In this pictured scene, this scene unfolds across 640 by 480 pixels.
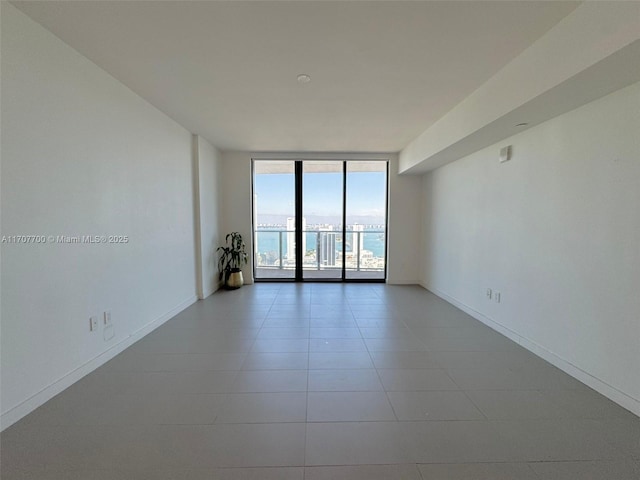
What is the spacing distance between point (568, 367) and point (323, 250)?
450cm

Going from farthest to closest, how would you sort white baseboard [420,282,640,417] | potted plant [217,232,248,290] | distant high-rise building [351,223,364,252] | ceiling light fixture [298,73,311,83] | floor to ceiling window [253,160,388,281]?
distant high-rise building [351,223,364,252] < floor to ceiling window [253,160,388,281] < potted plant [217,232,248,290] < ceiling light fixture [298,73,311,83] < white baseboard [420,282,640,417]

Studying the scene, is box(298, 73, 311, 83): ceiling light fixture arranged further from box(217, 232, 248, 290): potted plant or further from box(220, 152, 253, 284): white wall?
box(217, 232, 248, 290): potted plant

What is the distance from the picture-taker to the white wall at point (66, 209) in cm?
170

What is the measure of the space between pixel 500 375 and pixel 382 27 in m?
2.66

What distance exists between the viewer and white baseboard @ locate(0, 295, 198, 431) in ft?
5.49

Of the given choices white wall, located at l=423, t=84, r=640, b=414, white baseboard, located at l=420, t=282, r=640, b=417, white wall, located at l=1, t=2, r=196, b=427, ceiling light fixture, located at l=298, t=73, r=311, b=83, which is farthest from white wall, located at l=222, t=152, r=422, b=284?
ceiling light fixture, located at l=298, t=73, r=311, b=83

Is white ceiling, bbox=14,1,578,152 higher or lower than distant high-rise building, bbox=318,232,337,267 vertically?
higher

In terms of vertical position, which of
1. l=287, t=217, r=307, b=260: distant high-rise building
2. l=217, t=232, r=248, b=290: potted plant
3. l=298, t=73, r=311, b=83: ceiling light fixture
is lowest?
l=217, t=232, r=248, b=290: potted plant

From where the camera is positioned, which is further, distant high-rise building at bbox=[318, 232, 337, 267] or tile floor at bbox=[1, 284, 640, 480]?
distant high-rise building at bbox=[318, 232, 337, 267]

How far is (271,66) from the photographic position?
2.29 m

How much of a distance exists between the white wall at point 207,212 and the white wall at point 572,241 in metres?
3.89

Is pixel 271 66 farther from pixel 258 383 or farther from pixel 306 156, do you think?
pixel 306 156

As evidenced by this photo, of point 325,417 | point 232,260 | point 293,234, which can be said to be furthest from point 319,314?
point 293,234

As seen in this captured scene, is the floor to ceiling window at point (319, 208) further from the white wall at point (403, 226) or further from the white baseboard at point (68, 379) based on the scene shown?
the white baseboard at point (68, 379)
